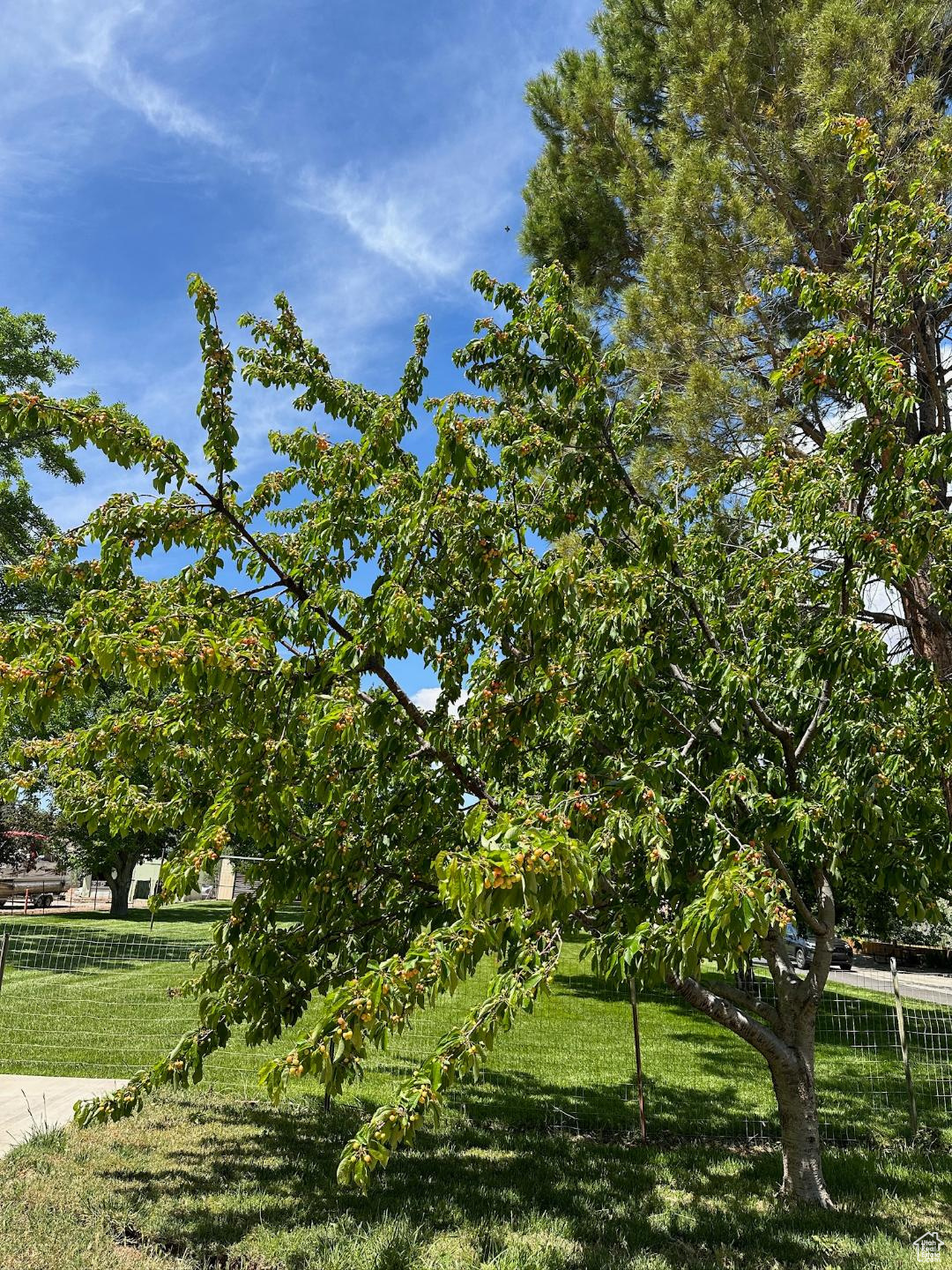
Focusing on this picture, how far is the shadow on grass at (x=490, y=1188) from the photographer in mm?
5289

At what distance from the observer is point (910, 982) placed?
20.0m

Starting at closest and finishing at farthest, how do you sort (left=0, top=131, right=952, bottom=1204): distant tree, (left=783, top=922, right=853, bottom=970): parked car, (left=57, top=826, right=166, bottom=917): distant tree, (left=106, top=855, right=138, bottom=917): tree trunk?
(left=0, top=131, right=952, bottom=1204): distant tree → (left=783, top=922, right=853, bottom=970): parked car → (left=57, top=826, right=166, bottom=917): distant tree → (left=106, top=855, right=138, bottom=917): tree trunk

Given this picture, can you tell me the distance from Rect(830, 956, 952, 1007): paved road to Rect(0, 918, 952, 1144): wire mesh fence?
0.62m

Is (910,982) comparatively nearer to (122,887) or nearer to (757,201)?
(757,201)

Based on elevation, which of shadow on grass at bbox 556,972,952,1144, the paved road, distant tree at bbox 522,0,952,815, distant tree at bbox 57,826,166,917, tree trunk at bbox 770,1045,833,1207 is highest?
distant tree at bbox 522,0,952,815

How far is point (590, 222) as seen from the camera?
1146 centimetres

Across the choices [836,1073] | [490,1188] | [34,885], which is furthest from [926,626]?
[34,885]

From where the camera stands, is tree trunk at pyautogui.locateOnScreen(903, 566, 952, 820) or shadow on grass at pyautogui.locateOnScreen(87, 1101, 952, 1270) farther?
tree trunk at pyautogui.locateOnScreen(903, 566, 952, 820)

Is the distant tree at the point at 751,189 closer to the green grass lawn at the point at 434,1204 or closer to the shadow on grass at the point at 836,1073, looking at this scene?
the green grass lawn at the point at 434,1204

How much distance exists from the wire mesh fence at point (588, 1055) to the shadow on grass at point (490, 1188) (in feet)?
3.37

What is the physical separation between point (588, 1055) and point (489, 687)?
364 inches

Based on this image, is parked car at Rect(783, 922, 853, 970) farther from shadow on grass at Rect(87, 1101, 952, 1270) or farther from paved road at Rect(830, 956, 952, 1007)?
shadow on grass at Rect(87, 1101, 952, 1270)

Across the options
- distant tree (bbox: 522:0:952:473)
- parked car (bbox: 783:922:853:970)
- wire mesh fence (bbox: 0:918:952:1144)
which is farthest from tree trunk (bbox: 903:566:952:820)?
parked car (bbox: 783:922:853:970)

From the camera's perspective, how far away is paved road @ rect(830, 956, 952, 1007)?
55.2ft
